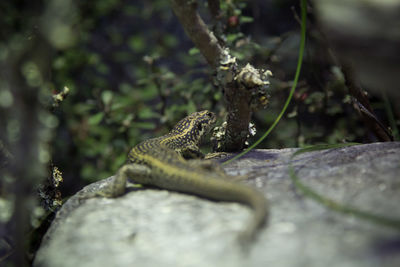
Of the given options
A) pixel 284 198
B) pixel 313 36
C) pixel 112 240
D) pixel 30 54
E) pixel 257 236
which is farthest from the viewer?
pixel 313 36

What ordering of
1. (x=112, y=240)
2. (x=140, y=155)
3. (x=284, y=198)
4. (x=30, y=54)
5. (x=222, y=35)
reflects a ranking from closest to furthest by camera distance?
1. (x=30, y=54)
2. (x=112, y=240)
3. (x=284, y=198)
4. (x=140, y=155)
5. (x=222, y=35)

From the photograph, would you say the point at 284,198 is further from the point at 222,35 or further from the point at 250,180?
the point at 222,35

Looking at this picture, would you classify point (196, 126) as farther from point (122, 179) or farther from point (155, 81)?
point (122, 179)

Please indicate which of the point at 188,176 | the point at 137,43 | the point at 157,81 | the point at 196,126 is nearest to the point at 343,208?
the point at 188,176

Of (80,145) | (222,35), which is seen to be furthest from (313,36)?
(80,145)

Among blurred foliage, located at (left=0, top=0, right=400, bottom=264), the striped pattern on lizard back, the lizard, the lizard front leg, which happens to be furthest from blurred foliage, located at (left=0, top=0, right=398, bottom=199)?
the lizard front leg

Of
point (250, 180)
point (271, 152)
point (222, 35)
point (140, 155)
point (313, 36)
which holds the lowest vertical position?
point (271, 152)

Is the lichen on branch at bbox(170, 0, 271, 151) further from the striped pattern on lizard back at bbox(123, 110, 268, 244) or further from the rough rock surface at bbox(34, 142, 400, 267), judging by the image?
the rough rock surface at bbox(34, 142, 400, 267)
